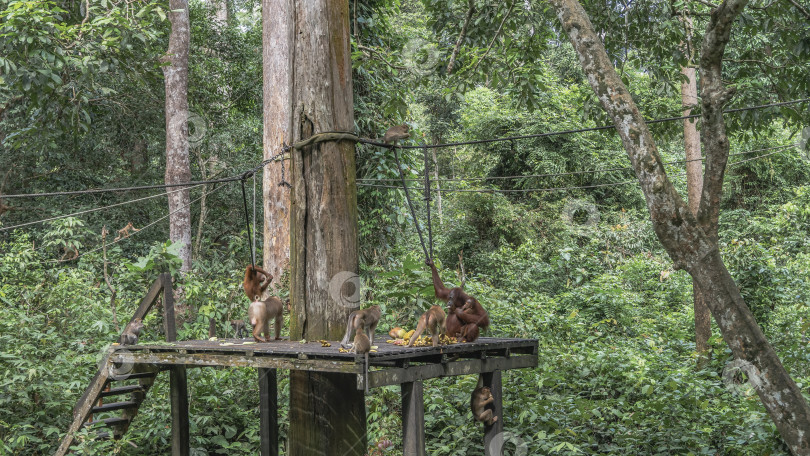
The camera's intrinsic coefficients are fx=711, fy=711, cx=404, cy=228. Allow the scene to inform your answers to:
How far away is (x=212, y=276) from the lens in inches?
416

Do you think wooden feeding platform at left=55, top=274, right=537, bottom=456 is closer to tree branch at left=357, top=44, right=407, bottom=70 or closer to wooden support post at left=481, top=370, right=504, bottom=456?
wooden support post at left=481, top=370, right=504, bottom=456

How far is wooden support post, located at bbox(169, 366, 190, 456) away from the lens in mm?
5254

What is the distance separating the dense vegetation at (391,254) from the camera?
19.5 ft

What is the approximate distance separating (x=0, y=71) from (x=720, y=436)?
6651mm

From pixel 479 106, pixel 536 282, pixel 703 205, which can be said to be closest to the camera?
pixel 703 205

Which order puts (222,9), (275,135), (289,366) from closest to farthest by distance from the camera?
1. (289,366)
2. (275,135)
3. (222,9)

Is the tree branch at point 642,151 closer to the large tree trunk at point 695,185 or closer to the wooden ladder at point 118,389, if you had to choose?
the wooden ladder at point 118,389

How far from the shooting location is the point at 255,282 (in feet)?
14.4

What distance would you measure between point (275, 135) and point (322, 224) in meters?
3.62

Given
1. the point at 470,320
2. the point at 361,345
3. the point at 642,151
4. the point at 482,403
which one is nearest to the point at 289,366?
the point at 361,345

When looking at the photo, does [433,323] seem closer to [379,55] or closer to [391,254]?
[379,55]

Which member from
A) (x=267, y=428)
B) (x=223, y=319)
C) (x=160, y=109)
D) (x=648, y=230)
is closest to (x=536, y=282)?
(x=648, y=230)

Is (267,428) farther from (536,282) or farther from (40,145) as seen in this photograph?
(536,282)

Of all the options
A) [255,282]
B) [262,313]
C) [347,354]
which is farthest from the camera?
[255,282]
